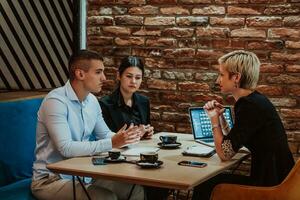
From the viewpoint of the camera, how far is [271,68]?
151 inches

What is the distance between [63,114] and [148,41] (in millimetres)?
1588

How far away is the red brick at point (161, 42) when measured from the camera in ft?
13.8

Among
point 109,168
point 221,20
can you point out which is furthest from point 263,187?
point 221,20

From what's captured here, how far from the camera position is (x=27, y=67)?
18.5 ft

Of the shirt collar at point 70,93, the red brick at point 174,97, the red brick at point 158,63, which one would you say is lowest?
the red brick at point 174,97

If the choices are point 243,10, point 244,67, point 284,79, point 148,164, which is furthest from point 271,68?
point 148,164

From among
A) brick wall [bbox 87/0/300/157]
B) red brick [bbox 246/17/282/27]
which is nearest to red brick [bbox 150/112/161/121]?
brick wall [bbox 87/0/300/157]

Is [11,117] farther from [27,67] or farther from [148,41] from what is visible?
[27,67]

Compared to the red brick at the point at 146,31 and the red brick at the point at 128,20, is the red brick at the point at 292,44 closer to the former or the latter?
the red brick at the point at 146,31

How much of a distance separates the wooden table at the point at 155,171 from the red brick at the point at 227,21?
1.41 meters

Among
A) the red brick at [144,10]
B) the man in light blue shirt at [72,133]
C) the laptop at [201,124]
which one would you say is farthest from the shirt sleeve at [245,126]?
the red brick at [144,10]

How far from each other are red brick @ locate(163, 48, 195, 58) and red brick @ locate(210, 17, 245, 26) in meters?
0.30

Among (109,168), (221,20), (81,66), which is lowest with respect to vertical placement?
(109,168)

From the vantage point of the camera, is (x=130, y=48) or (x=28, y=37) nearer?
(x=130, y=48)
